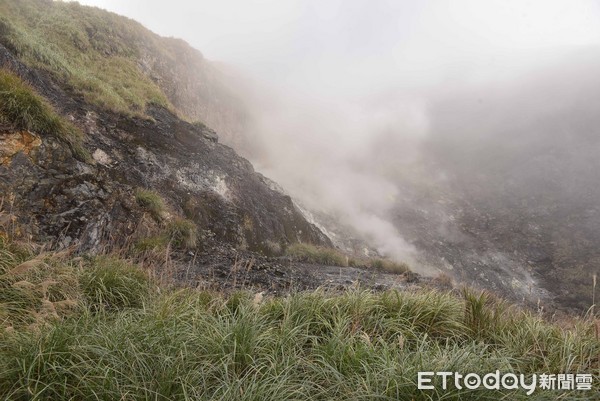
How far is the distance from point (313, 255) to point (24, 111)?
32.1ft

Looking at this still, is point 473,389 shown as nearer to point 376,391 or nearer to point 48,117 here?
point 376,391

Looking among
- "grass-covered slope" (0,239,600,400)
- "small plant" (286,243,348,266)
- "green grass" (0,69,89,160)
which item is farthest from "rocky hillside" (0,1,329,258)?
"grass-covered slope" (0,239,600,400)

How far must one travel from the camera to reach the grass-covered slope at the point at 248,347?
6.15 feet

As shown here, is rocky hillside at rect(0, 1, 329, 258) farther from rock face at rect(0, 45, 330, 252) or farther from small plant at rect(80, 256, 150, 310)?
small plant at rect(80, 256, 150, 310)

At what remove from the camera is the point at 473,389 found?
1.89 meters

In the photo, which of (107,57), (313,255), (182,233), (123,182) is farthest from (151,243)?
(107,57)

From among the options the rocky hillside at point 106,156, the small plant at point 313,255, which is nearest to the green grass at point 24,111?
the rocky hillside at point 106,156

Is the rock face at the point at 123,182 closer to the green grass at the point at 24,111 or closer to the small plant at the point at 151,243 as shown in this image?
the green grass at the point at 24,111

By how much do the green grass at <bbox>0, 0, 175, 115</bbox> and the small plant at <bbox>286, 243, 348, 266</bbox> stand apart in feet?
25.1

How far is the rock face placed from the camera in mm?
5504

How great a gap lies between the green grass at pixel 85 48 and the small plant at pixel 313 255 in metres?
7.64

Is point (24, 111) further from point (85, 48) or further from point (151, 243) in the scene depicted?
point (85, 48)

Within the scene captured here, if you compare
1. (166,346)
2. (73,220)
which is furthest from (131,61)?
(166,346)

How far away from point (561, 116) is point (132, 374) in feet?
160
